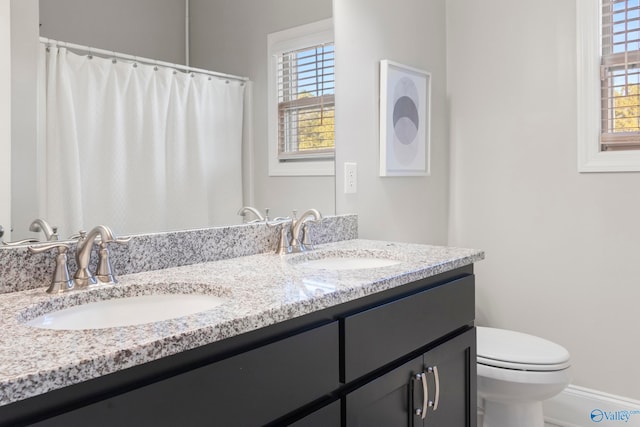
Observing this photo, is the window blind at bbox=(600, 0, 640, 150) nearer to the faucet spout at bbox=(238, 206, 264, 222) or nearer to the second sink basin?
the second sink basin

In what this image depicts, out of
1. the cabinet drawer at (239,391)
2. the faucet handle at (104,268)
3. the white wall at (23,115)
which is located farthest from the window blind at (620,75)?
the white wall at (23,115)

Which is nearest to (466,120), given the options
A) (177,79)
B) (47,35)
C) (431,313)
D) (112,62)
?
(431,313)

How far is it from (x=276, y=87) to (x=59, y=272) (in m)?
0.99

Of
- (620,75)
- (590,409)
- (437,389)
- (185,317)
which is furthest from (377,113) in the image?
(590,409)

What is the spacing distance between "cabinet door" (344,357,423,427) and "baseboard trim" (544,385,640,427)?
127cm

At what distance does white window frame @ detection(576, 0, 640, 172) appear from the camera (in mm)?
2119

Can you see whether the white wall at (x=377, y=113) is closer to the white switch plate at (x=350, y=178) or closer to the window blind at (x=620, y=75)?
the white switch plate at (x=350, y=178)

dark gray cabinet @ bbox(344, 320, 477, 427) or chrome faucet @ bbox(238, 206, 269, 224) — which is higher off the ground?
chrome faucet @ bbox(238, 206, 269, 224)

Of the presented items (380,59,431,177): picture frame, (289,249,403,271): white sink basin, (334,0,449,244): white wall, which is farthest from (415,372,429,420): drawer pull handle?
(380,59,431,177): picture frame

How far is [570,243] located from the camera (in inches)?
87.0

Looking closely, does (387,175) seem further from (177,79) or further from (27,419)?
(27,419)

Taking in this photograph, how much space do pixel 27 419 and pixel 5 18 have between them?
0.92 m

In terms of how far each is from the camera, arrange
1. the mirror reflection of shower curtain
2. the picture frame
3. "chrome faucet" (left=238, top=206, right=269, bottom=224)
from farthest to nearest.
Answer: the picture frame < "chrome faucet" (left=238, top=206, right=269, bottom=224) < the mirror reflection of shower curtain

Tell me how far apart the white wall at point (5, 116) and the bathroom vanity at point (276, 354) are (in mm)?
203
